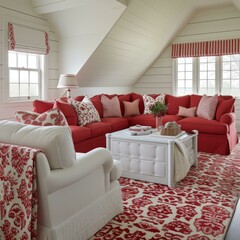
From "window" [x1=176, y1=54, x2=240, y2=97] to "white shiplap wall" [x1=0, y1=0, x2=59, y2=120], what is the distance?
11.1ft

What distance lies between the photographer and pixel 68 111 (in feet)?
14.1

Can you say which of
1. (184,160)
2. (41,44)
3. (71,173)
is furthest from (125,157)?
(41,44)

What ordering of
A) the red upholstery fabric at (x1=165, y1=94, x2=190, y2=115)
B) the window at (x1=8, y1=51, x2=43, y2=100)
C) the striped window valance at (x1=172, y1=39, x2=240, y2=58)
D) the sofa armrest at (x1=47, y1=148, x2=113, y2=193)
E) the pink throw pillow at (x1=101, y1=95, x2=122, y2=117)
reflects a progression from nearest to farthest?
the sofa armrest at (x1=47, y1=148, x2=113, y2=193) → the window at (x1=8, y1=51, x2=43, y2=100) → the pink throw pillow at (x1=101, y1=95, x2=122, y2=117) → the red upholstery fabric at (x1=165, y1=94, x2=190, y2=115) → the striped window valance at (x1=172, y1=39, x2=240, y2=58)

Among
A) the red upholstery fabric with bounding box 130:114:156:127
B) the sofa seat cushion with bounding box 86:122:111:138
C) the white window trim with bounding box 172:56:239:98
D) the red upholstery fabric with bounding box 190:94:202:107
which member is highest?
the white window trim with bounding box 172:56:239:98

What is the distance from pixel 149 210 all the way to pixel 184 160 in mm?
891

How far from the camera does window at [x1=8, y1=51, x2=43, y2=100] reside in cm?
489

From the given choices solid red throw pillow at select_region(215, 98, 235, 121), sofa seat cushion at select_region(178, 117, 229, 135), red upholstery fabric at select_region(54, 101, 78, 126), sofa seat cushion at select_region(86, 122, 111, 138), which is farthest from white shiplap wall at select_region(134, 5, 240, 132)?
red upholstery fabric at select_region(54, 101, 78, 126)

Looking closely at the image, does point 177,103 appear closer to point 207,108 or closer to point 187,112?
point 187,112

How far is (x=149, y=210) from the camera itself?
2525mm

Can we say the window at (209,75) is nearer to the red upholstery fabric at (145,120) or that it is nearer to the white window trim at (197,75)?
the white window trim at (197,75)

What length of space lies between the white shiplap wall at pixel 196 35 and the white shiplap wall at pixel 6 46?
117 inches

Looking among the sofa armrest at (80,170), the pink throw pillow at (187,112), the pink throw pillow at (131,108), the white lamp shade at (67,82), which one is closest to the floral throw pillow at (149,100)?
the pink throw pillow at (131,108)

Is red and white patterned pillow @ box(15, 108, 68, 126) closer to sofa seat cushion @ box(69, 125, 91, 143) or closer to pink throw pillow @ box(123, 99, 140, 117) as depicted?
sofa seat cushion @ box(69, 125, 91, 143)

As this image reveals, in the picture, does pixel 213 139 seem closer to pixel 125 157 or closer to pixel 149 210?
pixel 125 157
